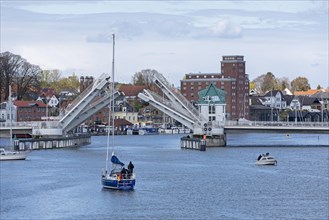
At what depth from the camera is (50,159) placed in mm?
60562

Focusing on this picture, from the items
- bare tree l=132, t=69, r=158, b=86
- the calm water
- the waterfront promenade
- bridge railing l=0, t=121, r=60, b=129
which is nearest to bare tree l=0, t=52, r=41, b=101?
bridge railing l=0, t=121, r=60, b=129

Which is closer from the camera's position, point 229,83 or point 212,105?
point 212,105

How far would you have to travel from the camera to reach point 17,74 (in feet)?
342

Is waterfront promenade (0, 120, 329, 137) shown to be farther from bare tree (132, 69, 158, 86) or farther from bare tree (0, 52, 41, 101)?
bare tree (132, 69, 158, 86)

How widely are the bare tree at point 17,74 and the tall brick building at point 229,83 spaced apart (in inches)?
755

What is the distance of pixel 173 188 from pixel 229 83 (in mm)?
74789

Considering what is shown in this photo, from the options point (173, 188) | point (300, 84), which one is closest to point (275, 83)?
point (300, 84)

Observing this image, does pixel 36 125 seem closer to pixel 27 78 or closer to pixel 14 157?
pixel 14 157

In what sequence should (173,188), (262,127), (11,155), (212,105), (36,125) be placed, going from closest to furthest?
(173,188), (11,155), (262,127), (36,125), (212,105)

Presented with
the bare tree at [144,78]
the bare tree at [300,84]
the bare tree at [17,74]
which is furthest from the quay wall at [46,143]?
the bare tree at [300,84]

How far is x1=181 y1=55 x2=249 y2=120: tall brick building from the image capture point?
4599 inches

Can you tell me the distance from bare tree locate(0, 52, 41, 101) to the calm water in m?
38.7

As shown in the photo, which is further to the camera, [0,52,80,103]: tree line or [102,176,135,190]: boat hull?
[0,52,80,103]: tree line

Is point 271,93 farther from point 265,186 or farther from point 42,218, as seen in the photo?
point 42,218
